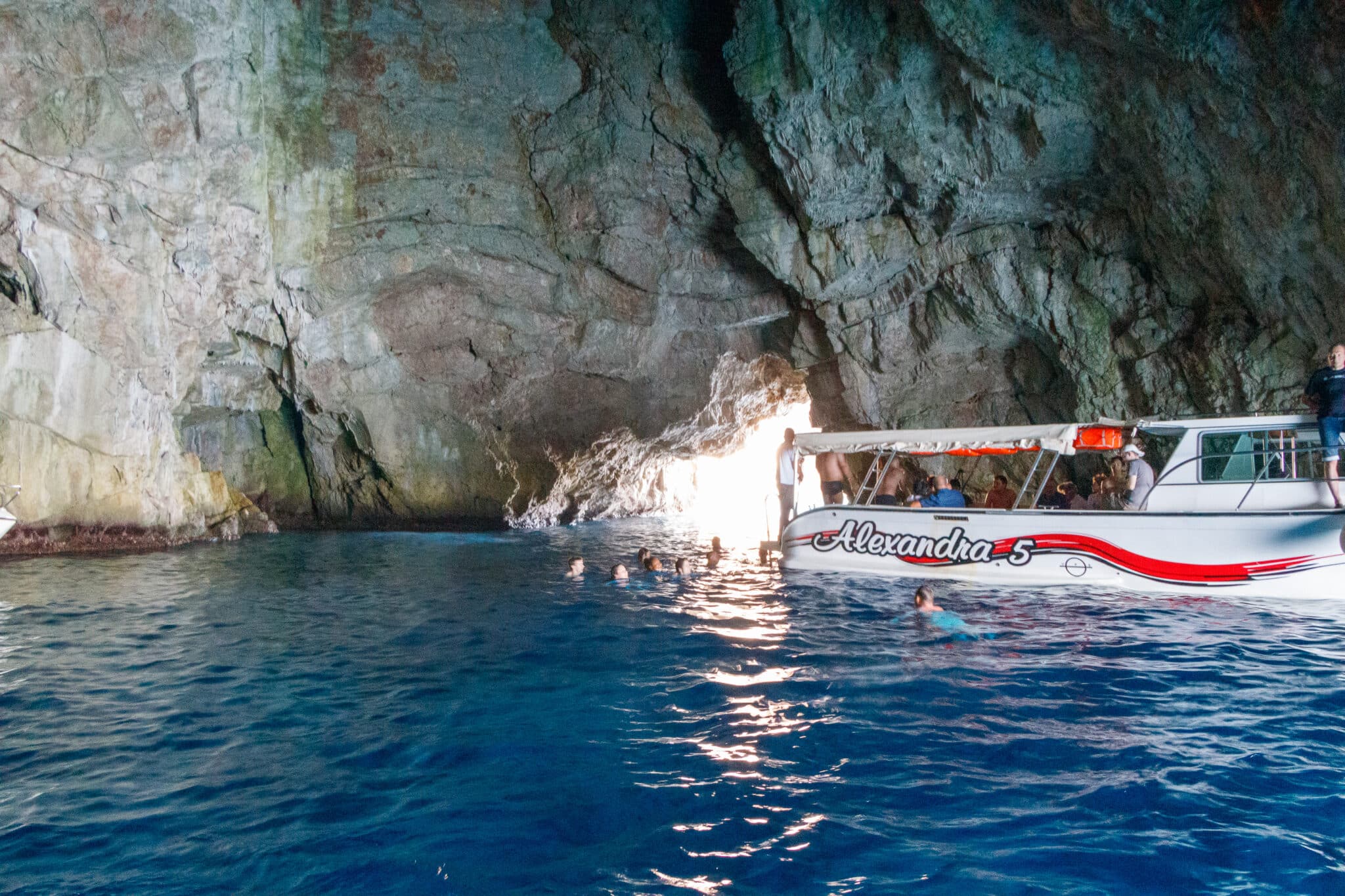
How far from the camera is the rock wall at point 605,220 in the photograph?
1372 cm

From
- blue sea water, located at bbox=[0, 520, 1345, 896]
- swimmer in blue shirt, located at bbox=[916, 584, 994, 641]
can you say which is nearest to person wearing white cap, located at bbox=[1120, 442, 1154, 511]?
blue sea water, located at bbox=[0, 520, 1345, 896]

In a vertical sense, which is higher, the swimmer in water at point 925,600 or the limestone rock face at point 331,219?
the limestone rock face at point 331,219

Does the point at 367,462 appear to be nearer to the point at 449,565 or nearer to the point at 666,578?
the point at 449,565

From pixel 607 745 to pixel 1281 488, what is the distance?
29.2 ft

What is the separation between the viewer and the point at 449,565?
15.7 meters

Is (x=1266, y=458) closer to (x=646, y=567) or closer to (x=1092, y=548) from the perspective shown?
(x=1092, y=548)

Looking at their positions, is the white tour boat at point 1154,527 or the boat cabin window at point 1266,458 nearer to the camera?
the white tour boat at point 1154,527

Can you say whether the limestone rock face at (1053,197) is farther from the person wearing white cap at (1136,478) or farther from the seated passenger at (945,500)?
the seated passenger at (945,500)

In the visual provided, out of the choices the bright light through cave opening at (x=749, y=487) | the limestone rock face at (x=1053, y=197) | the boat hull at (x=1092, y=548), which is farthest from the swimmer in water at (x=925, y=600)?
the limestone rock face at (x=1053, y=197)

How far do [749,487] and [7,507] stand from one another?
4398 centimetres

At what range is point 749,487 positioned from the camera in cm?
5731

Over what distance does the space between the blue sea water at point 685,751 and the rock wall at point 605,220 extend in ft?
23.9

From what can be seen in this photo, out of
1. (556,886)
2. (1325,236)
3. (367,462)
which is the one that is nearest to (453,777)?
(556,886)

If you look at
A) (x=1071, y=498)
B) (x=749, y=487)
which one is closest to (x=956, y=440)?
(x=1071, y=498)
